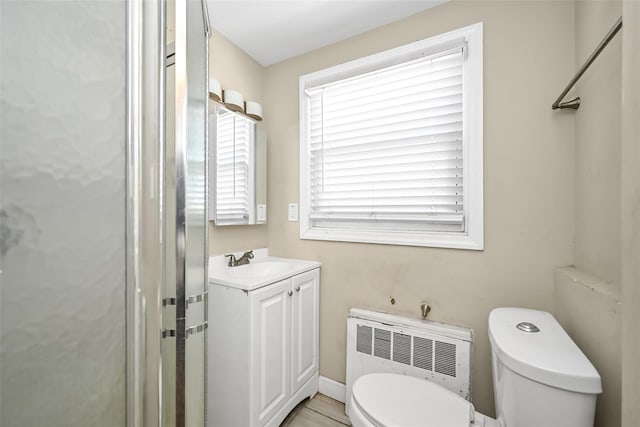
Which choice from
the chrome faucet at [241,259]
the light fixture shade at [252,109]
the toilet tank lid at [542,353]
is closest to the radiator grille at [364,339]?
the toilet tank lid at [542,353]

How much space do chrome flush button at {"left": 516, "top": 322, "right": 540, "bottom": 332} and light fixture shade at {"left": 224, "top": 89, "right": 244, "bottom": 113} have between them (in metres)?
1.88

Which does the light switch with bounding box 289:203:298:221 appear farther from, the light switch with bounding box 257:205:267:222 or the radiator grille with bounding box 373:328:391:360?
the radiator grille with bounding box 373:328:391:360

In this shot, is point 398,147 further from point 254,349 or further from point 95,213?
point 95,213

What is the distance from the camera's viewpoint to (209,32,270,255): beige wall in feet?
5.43

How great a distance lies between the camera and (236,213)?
5.72 feet

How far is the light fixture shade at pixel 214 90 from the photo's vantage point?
61.3 inches

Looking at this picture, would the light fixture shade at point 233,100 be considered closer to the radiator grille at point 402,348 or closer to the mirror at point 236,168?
the mirror at point 236,168

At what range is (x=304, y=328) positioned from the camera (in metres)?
1.62

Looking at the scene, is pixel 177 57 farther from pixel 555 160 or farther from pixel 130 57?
pixel 555 160

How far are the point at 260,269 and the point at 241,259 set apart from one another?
0.15 m

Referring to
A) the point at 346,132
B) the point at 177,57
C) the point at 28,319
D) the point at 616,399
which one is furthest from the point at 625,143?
the point at 346,132

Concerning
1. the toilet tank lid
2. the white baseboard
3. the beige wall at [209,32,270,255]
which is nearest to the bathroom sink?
the beige wall at [209,32,270,255]

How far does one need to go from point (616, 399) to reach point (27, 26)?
1581mm

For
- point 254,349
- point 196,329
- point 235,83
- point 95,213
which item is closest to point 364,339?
point 254,349
